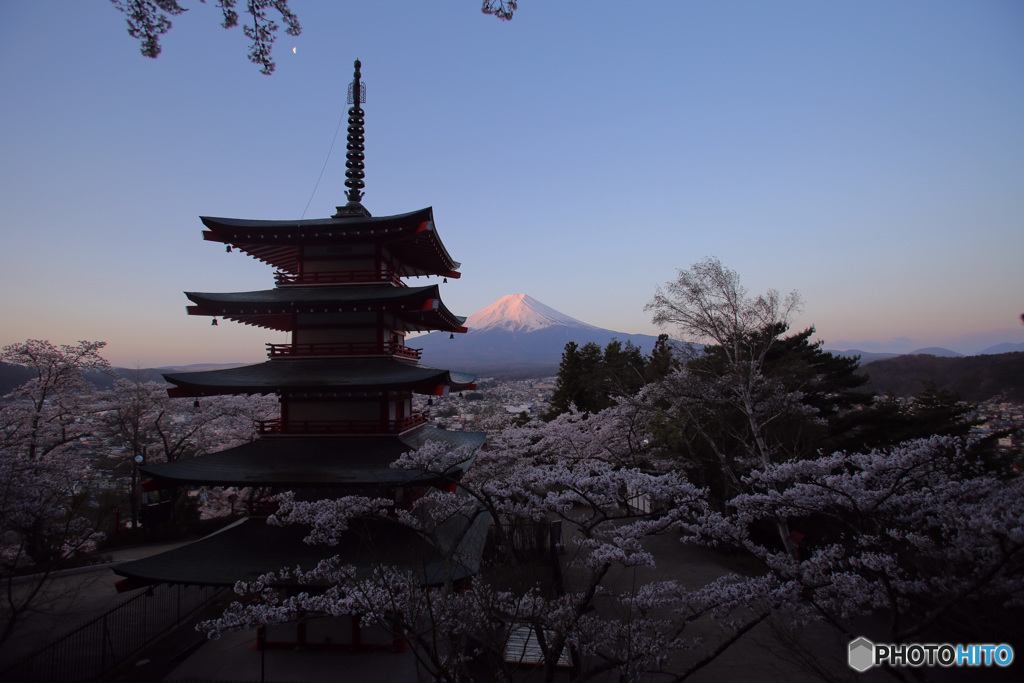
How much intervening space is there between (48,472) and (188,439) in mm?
6633

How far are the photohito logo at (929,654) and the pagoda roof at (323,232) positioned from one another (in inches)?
394

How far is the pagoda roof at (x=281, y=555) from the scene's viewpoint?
7.26m

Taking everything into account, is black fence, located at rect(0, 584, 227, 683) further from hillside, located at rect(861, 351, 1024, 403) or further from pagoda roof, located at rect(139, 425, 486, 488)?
hillside, located at rect(861, 351, 1024, 403)

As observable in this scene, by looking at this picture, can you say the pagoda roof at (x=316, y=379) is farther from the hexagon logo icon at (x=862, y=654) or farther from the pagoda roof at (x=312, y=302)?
the hexagon logo icon at (x=862, y=654)

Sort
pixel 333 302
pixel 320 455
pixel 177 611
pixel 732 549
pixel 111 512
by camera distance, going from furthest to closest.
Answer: pixel 111 512 → pixel 732 549 → pixel 177 611 → pixel 333 302 → pixel 320 455

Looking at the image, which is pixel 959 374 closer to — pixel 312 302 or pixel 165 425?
pixel 312 302

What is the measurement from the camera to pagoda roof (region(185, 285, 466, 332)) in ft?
31.1

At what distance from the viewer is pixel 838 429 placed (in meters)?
15.5

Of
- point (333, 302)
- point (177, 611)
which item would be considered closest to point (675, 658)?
point (333, 302)

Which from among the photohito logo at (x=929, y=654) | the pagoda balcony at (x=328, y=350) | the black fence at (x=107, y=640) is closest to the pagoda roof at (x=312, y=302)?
the pagoda balcony at (x=328, y=350)

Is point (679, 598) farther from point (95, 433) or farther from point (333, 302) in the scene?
point (95, 433)

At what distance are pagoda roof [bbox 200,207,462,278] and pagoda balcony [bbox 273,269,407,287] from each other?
2.30 ft

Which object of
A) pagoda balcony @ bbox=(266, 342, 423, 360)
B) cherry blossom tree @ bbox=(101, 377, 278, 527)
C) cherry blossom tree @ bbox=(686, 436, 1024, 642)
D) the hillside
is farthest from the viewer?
cherry blossom tree @ bbox=(101, 377, 278, 527)

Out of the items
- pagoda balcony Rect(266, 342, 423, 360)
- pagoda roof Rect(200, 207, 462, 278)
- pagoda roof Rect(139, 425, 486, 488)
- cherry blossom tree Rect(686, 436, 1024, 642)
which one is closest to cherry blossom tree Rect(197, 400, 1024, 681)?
cherry blossom tree Rect(686, 436, 1024, 642)
